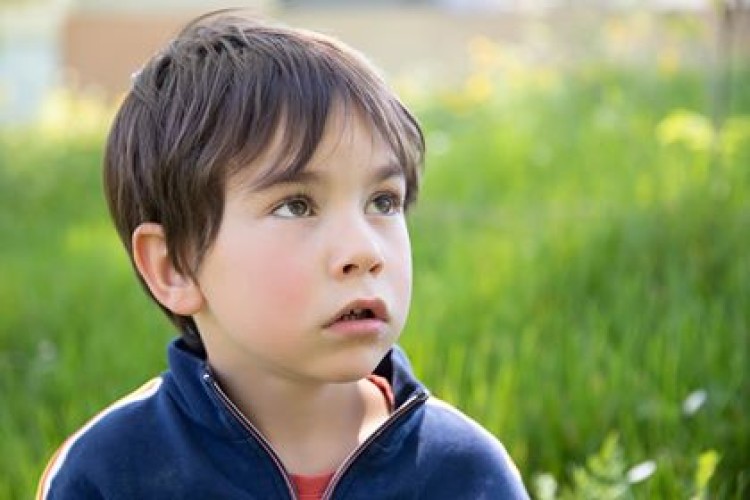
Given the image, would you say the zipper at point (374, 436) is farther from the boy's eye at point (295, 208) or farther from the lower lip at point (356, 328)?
the boy's eye at point (295, 208)

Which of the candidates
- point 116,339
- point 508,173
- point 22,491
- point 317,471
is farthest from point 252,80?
point 508,173

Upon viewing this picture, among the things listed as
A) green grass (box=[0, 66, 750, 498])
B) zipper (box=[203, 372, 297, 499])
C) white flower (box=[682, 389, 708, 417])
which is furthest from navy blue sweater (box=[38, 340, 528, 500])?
white flower (box=[682, 389, 708, 417])

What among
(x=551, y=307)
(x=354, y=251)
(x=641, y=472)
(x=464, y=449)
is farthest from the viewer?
(x=551, y=307)

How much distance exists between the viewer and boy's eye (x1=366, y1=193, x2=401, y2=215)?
2.07 meters

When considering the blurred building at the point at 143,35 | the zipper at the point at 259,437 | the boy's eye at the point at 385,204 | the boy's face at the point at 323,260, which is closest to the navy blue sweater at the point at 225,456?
the zipper at the point at 259,437

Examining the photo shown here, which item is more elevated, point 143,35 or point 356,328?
point 356,328

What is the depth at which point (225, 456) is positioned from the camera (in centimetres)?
207

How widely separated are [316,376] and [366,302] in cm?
13

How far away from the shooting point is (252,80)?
6.89 feet

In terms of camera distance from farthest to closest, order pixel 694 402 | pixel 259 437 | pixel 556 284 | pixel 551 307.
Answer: pixel 556 284, pixel 551 307, pixel 694 402, pixel 259 437

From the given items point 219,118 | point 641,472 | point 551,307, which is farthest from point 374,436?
point 551,307

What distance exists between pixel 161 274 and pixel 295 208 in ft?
0.88

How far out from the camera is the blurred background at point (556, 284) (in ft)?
9.99

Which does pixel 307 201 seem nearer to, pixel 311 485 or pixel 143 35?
pixel 311 485
